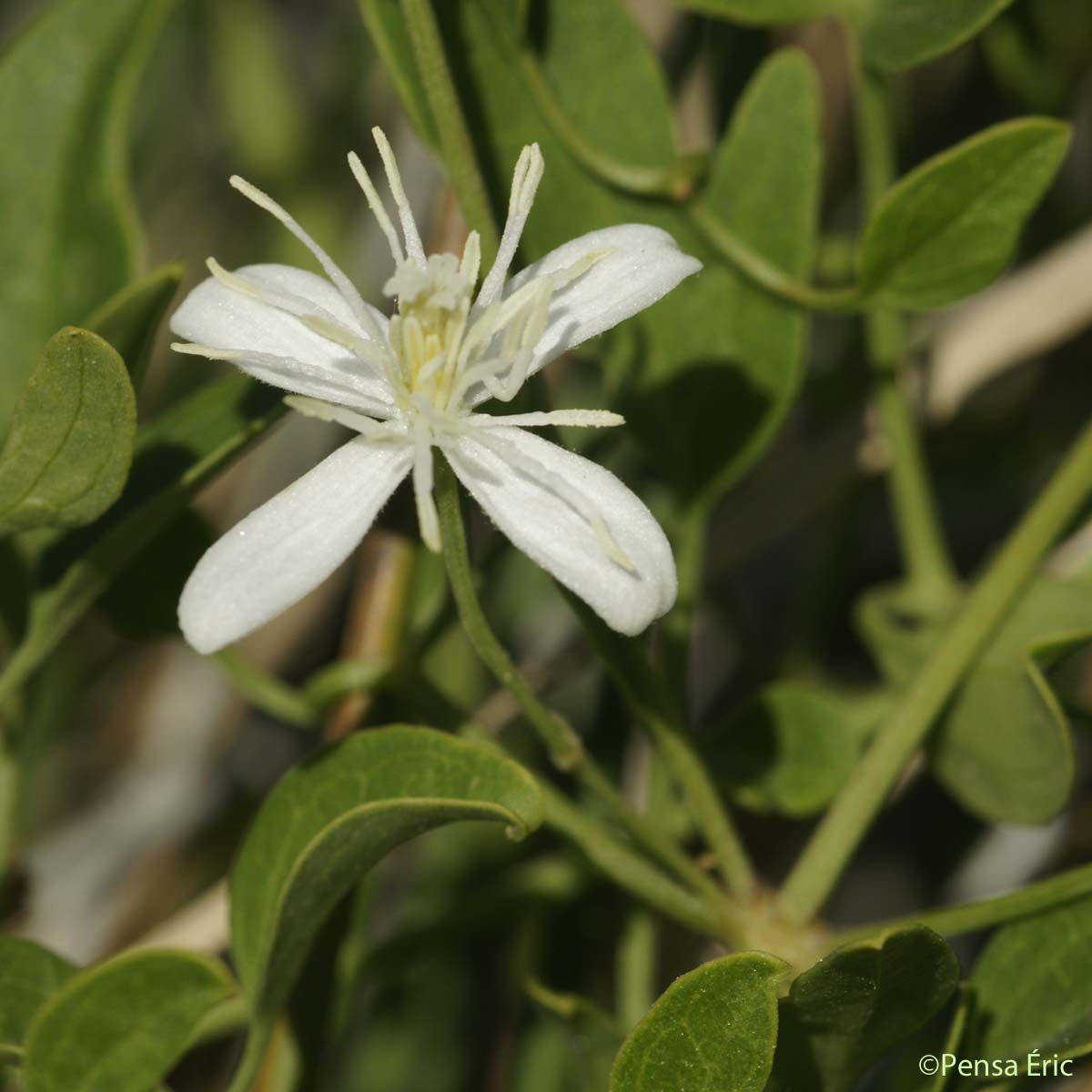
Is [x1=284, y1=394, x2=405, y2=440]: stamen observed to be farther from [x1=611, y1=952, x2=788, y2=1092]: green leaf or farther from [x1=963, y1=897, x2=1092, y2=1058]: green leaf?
[x1=963, y1=897, x2=1092, y2=1058]: green leaf

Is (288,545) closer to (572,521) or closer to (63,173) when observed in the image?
(572,521)

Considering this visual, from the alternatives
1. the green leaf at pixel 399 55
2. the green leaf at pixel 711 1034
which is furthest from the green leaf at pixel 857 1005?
the green leaf at pixel 399 55

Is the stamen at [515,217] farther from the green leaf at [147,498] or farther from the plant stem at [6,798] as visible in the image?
the plant stem at [6,798]

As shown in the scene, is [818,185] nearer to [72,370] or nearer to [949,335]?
[949,335]

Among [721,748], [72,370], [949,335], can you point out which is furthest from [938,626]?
[72,370]

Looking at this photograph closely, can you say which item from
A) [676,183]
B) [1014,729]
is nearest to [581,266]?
[676,183]

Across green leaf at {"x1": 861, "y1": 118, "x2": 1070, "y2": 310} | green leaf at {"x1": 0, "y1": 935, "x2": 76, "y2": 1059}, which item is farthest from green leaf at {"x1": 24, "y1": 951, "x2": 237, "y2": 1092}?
green leaf at {"x1": 861, "y1": 118, "x2": 1070, "y2": 310}
